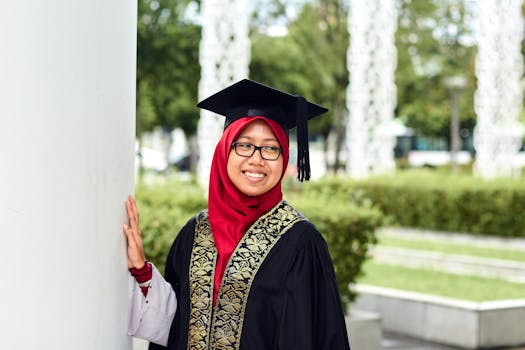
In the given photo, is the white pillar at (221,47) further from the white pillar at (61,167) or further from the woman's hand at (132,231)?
the white pillar at (61,167)

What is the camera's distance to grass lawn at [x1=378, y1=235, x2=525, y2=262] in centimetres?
1185

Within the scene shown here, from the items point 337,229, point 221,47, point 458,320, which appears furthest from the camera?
point 221,47

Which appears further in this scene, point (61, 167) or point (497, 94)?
point (497, 94)

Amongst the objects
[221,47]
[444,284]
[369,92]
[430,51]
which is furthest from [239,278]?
[430,51]

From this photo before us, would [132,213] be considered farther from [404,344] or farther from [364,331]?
[404,344]

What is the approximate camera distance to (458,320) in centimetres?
773

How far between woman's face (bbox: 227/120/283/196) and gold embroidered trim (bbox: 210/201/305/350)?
0.12 meters

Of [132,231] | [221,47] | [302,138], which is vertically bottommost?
[132,231]

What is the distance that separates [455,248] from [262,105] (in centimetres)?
1011

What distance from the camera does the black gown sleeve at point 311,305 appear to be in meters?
2.69

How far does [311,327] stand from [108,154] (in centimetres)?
77

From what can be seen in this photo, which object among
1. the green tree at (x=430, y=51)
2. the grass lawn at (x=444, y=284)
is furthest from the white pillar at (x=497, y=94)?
the green tree at (x=430, y=51)

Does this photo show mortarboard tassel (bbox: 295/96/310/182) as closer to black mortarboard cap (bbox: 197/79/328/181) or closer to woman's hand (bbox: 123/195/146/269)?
black mortarboard cap (bbox: 197/79/328/181)

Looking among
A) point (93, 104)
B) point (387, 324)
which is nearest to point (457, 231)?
point (387, 324)
